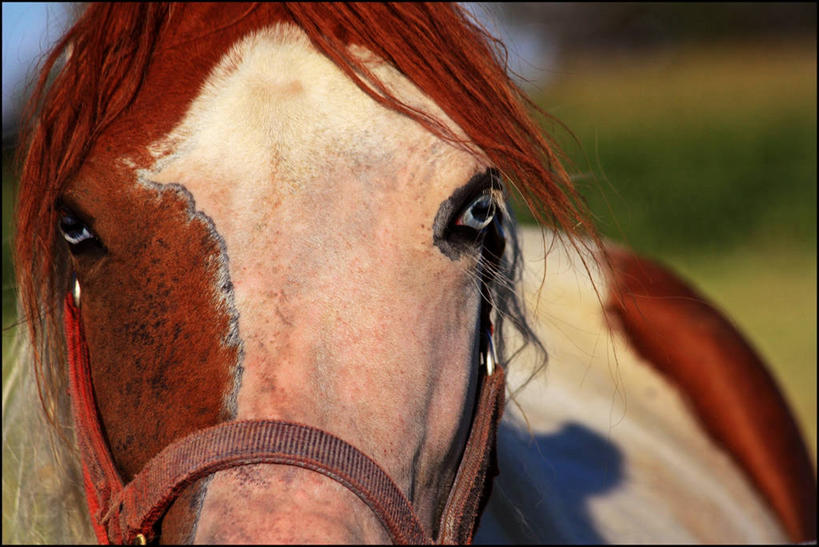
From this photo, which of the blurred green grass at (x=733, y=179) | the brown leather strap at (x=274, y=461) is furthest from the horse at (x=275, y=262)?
the blurred green grass at (x=733, y=179)

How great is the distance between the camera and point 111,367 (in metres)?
0.92

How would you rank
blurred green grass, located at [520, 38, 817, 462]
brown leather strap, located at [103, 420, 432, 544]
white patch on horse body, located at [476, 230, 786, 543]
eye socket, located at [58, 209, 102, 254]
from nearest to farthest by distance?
brown leather strap, located at [103, 420, 432, 544] → eye socket, located at [58, 209, 102, 254] → white patch on horse body, located at [476, 230, 786, 543] → blurred green grass, located at [520, 38, 817, 462]

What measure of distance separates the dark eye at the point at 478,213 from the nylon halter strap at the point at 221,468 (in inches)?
13.0

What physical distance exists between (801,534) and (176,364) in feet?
6.09

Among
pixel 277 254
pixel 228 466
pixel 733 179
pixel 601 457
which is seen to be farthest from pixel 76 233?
pixel 733 179

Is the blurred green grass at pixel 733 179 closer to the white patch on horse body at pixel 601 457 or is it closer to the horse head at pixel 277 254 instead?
the white patch on horse body at pixel 601 457

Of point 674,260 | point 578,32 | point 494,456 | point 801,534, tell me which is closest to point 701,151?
point 674,260

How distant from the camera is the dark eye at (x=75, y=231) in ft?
3.14

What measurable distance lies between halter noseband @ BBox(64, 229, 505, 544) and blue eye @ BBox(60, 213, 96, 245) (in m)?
0.08

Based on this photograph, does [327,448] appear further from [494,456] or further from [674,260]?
[674,260]

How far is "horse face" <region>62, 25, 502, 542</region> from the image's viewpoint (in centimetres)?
81

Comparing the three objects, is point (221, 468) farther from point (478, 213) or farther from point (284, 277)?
point (478, 213)

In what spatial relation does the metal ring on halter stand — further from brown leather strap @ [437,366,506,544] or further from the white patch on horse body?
the white patch on horse body

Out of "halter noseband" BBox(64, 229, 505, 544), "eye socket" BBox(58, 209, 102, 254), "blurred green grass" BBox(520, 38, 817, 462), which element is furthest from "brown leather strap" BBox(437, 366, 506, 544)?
"blurred green grass" BBox(520, 38, 817, 462)
